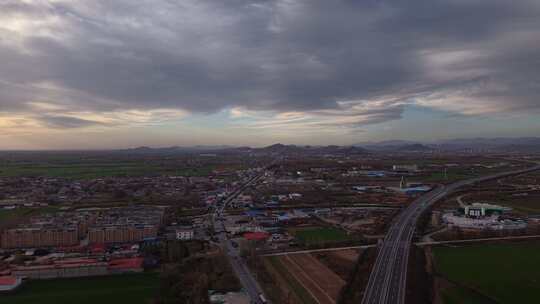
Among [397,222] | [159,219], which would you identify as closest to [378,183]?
[397,222]

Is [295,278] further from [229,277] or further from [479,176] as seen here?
[479,176]

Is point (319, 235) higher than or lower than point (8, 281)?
lower

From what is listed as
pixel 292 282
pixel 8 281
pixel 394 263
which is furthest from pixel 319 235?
pixel 8 281

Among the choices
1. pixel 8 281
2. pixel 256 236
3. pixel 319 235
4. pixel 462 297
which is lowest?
pixel 462 297

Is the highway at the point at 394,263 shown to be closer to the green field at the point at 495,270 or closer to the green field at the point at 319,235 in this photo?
the green field at the point at 495,270

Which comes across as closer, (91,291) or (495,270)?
(91,291)

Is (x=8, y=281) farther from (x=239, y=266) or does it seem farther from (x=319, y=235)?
(x=319, y=235)
